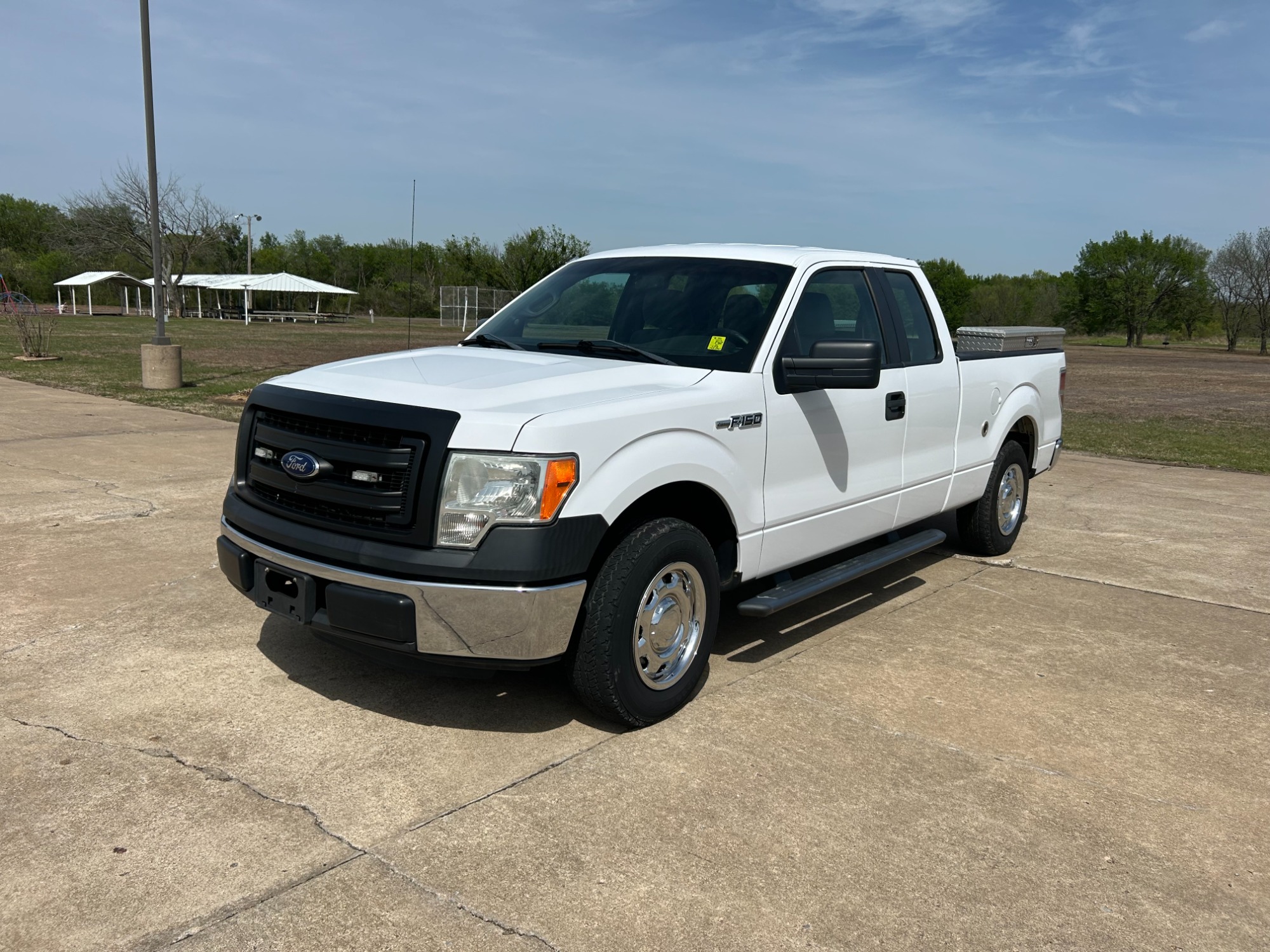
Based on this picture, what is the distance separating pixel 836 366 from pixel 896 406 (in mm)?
1142

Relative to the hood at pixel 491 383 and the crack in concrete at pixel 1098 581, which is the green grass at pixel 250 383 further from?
the hood at pixel 491 383

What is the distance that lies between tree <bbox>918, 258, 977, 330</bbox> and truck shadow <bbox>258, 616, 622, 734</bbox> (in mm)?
66175

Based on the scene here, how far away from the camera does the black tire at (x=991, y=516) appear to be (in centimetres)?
686

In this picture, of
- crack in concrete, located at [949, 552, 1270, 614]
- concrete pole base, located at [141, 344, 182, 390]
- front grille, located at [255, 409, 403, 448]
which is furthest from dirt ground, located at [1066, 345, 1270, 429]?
front grille, located at [255, 409, 403, 448]

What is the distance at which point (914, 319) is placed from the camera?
19.3 ft

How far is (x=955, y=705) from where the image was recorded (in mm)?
4461

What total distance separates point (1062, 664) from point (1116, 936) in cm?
232

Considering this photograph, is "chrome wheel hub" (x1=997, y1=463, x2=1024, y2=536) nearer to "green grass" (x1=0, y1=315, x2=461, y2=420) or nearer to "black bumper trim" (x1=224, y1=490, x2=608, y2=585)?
"black bumper trim" (x1=224, y1=490, x2=608, y2=585)

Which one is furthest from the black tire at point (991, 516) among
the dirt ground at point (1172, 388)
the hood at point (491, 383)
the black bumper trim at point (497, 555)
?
the dirt ground at point (1172, 388)

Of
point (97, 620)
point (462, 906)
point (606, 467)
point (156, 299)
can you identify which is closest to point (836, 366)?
point (606, 467)

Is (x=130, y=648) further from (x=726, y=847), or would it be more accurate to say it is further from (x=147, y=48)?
(x=147, y=48)

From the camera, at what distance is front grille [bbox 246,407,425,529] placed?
3613 mm

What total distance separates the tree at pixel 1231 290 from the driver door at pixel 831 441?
211 ft

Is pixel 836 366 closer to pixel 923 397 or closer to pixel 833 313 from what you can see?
pixel 833 313
